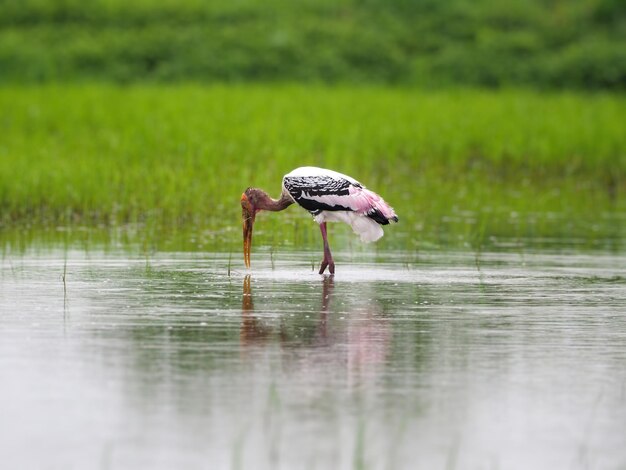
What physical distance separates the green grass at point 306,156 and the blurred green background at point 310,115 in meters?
0.05

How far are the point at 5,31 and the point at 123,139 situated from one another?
15.5 meters

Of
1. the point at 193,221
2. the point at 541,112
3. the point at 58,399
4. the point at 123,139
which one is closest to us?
the point at 58,399

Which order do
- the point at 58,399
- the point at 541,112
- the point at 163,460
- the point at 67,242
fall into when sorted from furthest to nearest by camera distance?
the point at 541,112, the point at 67,242, the point at 58,399, the point at 163,460

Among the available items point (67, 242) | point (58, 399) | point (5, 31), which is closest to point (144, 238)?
point (67, 242)

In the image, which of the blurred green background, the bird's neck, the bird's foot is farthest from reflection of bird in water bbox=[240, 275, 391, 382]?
the blurred green background

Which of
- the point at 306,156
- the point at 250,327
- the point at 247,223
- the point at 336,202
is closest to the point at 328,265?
the point at 336,202

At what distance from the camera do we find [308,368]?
8016 mm

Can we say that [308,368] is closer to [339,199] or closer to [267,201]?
[339,199]

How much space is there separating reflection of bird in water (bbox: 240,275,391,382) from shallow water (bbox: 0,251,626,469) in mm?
19

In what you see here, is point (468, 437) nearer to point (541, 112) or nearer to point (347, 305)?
point (347, 305)

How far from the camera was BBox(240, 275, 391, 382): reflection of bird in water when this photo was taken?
815 centimetres

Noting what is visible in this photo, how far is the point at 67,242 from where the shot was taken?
14555 millimetres

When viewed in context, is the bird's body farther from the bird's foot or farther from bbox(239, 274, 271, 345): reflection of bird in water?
bbox(239, 274, 271, 345): reflection of bird in water

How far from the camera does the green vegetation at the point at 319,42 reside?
3509cm
